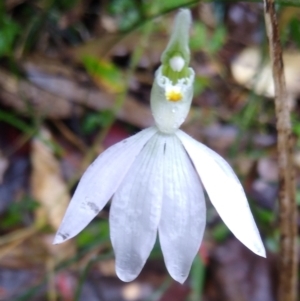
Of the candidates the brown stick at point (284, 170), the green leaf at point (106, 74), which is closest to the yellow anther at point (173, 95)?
the brown stick at point (284, 170)

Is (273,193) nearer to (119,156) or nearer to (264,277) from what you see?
(264,277)

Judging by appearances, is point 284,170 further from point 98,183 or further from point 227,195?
point 98,183

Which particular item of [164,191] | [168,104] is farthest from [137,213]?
[168,104]

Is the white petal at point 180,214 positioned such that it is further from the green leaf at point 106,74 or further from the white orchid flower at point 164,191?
the green leaf at point 106,74

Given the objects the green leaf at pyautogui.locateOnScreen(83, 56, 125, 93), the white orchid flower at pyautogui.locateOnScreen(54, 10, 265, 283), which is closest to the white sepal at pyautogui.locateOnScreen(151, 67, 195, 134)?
the white orchid flower at pyautogui.locateOnScreen(54, 10, 265, 283)

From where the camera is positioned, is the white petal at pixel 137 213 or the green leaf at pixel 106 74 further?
the green leaf at pixel 106 74

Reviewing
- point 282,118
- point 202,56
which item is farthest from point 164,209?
point 202,56

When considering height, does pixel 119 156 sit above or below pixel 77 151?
below
